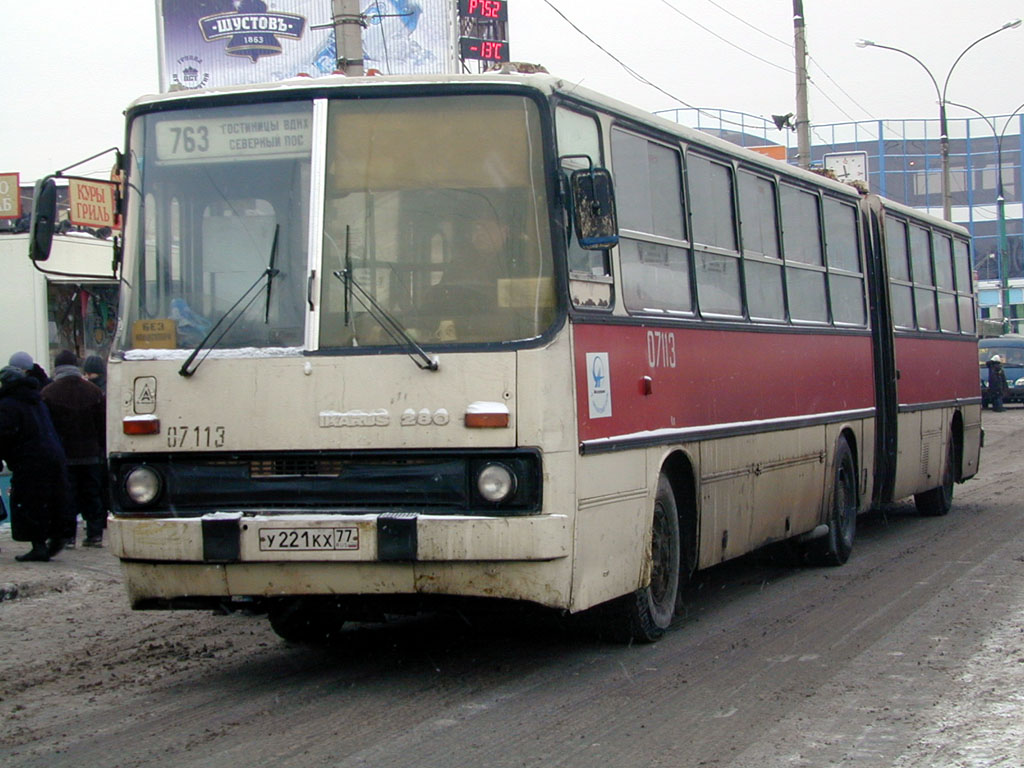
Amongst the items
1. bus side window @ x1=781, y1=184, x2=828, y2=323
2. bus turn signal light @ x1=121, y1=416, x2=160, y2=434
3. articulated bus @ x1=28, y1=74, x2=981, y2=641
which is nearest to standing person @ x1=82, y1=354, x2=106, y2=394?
bus side window @ x1=781, y1=184, x2=828, y2=323

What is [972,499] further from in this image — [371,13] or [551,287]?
[371,13]

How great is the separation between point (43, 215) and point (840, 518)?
24.0 feet

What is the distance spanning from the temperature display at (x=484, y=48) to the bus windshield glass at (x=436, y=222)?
1285 inches

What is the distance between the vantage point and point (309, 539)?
7023mm

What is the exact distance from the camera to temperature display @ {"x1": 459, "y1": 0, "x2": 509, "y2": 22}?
39.9 meters

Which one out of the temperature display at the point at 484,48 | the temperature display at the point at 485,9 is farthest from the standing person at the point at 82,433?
the temperature display at the point at 485,9

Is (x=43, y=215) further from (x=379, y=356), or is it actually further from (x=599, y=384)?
(x=599, y=384)

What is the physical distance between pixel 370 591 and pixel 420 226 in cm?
174

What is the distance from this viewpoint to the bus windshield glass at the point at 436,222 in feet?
23.4

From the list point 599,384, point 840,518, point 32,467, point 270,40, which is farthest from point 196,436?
point 270,40

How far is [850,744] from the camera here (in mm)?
6035

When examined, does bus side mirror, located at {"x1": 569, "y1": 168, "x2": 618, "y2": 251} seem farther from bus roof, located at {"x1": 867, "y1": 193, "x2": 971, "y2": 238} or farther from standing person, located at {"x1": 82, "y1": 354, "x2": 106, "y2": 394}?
standing person, located at {"x1": 82, "y1": 354, "x2": 106, "y2": 394}

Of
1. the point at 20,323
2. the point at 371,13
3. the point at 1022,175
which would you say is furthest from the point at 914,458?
the point at 1022,175

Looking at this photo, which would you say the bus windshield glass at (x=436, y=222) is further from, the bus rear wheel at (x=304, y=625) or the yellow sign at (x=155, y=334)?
the bus rear wheel at (x=304, y=625)
